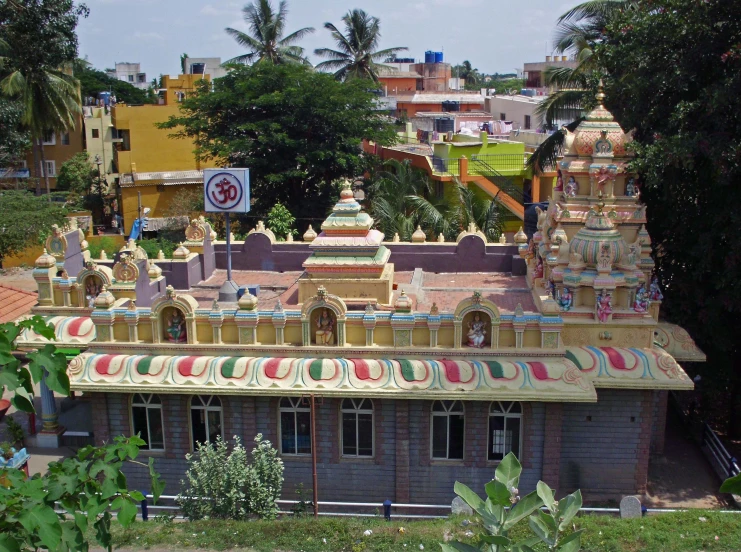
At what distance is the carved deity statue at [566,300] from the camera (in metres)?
18.0

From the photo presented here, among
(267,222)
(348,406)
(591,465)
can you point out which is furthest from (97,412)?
(267,222)

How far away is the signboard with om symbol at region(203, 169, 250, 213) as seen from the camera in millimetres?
20078

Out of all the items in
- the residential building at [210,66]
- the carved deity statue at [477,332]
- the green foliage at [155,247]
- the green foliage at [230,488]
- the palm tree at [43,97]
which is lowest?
the green foliage at [230,488]

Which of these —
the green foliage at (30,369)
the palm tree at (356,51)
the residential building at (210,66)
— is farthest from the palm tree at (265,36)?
the green foliage at (30,369)

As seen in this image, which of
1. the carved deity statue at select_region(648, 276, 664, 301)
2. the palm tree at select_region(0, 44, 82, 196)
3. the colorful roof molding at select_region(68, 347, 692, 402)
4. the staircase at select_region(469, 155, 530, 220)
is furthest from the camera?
the palm tree at select_region(0, 44, 82, 196)

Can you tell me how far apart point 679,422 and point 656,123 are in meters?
8.60

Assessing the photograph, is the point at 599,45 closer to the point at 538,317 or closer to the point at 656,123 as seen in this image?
the point at 656,123

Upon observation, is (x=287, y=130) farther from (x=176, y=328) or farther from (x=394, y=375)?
(x=394, y=375)

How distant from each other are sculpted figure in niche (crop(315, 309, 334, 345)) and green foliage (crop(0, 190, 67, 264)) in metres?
24.8

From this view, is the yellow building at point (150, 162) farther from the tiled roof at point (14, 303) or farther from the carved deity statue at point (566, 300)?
the carved deity statue at point (566, 300)

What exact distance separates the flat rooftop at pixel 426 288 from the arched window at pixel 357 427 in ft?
9.01

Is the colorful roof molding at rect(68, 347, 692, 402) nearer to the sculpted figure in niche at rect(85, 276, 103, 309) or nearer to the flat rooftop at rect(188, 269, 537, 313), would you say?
the flat rooftop at rect(188, 269, 537, 313)

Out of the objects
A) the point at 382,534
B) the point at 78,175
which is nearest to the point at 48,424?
the point at 382,534

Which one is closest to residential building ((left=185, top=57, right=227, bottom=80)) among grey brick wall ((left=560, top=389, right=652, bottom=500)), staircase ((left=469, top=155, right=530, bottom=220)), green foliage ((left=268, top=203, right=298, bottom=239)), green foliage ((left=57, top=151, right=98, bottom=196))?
green foliage ((left=57, top=151, right=98, bottom=196))
